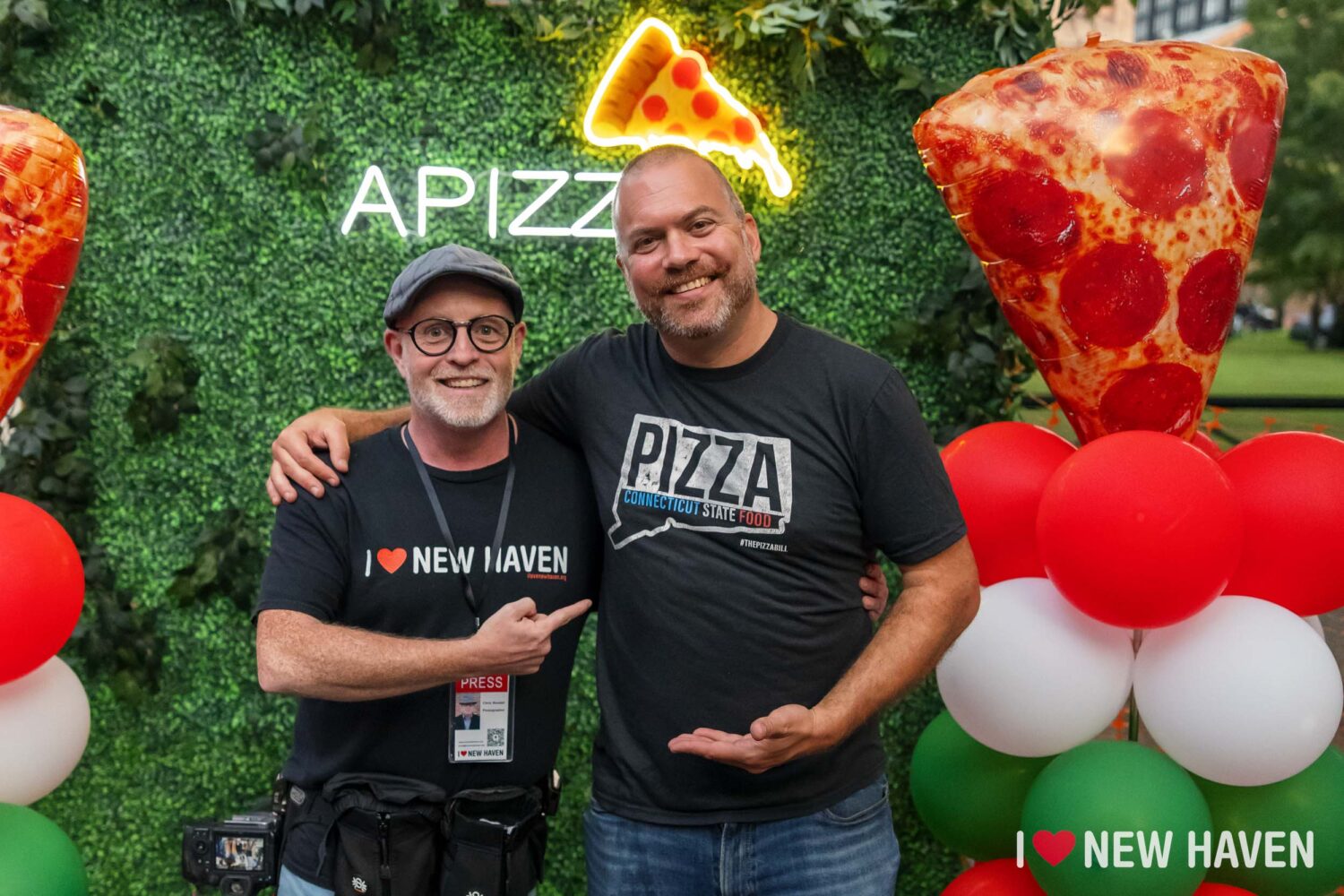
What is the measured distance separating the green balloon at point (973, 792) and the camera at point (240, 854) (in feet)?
4.32

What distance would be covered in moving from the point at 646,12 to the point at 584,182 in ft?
1.55

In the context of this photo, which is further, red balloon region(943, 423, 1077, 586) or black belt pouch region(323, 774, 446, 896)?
red balloon region(943, 423, 1077, 586)

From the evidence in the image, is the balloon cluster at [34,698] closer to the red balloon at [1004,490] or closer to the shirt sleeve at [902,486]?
the shirt sleeve at [902,486]

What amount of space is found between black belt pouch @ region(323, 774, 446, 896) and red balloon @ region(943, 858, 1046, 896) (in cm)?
114

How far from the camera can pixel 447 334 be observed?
6.02ft

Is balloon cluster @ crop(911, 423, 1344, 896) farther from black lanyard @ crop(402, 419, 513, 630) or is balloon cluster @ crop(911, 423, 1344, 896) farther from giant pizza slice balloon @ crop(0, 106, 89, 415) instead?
giant pizza slice balloon @ crop(0, 106, 89, 415)

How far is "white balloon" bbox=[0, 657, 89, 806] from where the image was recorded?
205 centimetres

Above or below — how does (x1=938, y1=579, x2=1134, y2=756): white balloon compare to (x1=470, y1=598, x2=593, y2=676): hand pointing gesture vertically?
below

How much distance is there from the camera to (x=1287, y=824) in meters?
2.10

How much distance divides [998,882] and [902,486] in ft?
3.34

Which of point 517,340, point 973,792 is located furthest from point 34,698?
point 973,792

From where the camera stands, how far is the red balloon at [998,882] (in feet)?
7.38

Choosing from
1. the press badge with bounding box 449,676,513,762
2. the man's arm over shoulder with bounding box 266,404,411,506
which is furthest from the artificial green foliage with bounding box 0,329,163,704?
the press badge with bounding box 449,676,513,762

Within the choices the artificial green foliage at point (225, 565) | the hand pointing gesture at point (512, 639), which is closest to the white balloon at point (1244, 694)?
the hand pointing gesture at point (512, 639)
